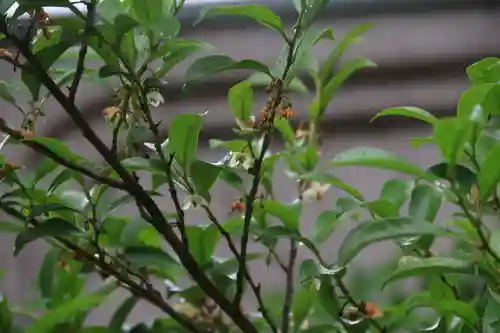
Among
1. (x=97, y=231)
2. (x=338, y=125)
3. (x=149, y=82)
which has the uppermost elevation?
(x=149, y=82)

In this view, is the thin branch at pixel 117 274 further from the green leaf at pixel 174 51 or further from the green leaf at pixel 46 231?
the green leaf at pixel 174 51

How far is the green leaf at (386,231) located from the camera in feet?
1.51

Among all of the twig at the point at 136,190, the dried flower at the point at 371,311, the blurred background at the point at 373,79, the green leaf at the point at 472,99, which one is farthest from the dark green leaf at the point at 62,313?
the blurred background at the point at 373,79

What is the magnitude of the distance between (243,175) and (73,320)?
20 centimetres

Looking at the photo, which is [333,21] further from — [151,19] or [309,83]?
[151,19]

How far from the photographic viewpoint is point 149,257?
1.75 ft

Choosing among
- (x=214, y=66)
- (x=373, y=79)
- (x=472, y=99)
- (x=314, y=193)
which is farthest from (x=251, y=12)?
(x=373, y=79)

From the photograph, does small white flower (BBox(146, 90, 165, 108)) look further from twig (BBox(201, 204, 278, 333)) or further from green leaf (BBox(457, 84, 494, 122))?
green leaf (BBox(457, 84, 494, 122))

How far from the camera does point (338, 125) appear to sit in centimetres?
135

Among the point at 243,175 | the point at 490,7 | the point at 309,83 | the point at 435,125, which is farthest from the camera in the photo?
the point at 490,7

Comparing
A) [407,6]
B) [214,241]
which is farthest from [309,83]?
[214,241]

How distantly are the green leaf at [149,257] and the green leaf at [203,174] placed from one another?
0.07m

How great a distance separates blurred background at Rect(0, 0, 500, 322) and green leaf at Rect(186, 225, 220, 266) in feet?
2.42

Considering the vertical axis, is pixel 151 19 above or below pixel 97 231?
above
